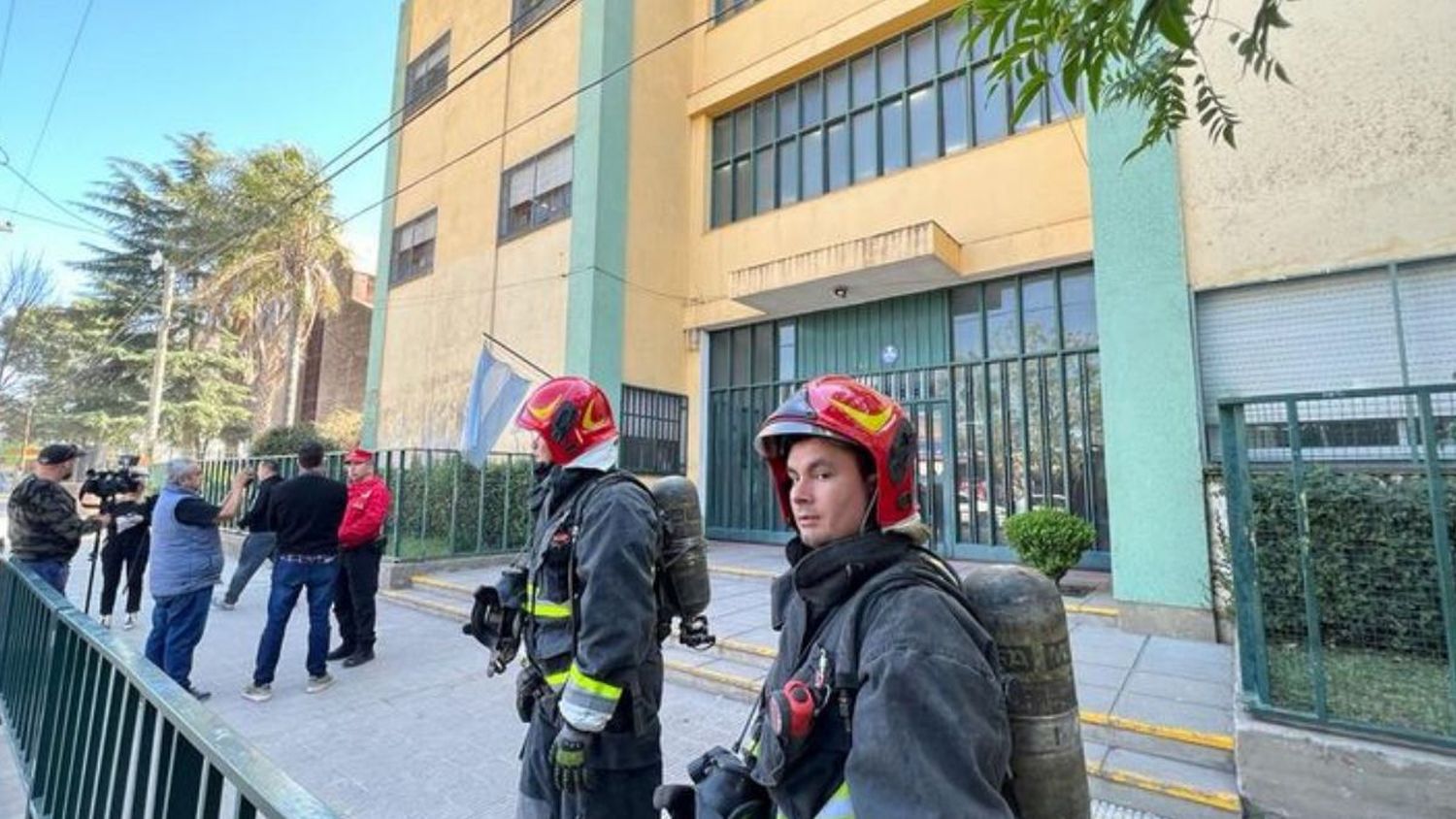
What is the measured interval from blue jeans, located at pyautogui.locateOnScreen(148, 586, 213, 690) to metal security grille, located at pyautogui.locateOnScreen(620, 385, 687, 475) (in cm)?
671

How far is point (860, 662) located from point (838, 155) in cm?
1179

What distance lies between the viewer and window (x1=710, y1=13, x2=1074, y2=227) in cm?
1017

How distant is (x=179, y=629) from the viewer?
5.35 meters

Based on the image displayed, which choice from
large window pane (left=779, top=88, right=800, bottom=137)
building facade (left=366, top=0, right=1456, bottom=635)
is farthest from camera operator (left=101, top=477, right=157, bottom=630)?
large window pane (left=779, top=88, right=800, bottom=137)

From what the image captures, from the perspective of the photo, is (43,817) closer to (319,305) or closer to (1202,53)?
(1202,53)

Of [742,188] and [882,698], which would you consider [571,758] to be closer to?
[882,698]

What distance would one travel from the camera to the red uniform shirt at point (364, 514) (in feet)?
21.2

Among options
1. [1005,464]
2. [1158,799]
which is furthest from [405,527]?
[1158,799]

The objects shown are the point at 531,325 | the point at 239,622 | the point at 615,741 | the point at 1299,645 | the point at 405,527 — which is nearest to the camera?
the point at 615,741

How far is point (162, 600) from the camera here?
5.28 m

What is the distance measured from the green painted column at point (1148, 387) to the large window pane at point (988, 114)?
325cm

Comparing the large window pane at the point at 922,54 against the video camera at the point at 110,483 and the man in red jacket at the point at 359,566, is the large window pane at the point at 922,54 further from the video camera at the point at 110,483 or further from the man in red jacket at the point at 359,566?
the video camera at the point at 110,483

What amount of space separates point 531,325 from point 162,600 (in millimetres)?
8340

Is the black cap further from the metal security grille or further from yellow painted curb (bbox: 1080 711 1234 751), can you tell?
yellow painted curb (bbox: 1080 711 1234 751)
